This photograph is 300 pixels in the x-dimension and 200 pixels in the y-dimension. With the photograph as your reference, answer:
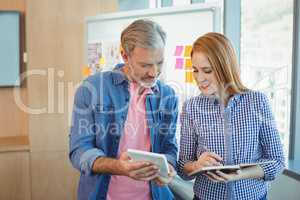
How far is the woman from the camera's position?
1454 mm

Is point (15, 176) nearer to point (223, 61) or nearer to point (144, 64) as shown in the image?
point (144, 64)

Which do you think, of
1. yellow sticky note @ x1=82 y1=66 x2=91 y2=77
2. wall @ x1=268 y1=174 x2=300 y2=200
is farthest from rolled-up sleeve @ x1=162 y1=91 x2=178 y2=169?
yellow sticky note @ x1=82 y1=66 x2=91 y2=77

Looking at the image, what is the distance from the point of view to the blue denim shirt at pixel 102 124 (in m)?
1.50

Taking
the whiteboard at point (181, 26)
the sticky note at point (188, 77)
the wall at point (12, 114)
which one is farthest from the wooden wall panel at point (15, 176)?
the sticky note at point (188, 77)

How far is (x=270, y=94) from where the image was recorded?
107 inches

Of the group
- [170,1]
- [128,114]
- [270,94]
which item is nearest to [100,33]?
[170,1]

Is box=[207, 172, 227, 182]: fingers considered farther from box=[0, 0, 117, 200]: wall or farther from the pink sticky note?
box=[0, 0, 117, 200]: wall

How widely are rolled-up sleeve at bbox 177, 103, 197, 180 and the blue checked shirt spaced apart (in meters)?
0.02

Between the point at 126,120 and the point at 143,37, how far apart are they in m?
0.33

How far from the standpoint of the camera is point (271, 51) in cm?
272

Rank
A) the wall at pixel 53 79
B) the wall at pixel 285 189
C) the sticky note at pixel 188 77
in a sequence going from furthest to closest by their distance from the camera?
the wall at pixel 53 79
the sticky note at pixel 188 77
the wall at pixel 285 189

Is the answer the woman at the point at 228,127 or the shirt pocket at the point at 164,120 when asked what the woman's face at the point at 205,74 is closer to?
the woman at the point at 228,127

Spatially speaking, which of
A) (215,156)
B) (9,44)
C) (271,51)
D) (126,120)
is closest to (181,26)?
(271,51)

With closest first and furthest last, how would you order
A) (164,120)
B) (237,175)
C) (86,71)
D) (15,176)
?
1. (237,175)
2. (164,120)
3. (86,71)
4. (15,176)
